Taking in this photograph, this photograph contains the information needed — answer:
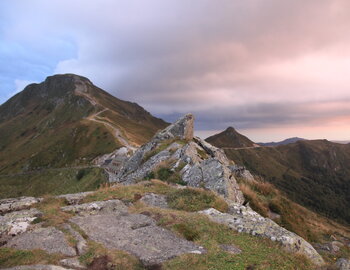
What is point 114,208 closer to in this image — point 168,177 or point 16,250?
point 16,250

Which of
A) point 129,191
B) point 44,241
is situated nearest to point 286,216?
point 129,191

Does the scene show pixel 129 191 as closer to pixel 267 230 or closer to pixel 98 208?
pixel 98 208

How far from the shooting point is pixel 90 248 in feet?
38.7

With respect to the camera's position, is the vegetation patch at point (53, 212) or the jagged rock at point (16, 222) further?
the vegetation patch at point (53, 212)

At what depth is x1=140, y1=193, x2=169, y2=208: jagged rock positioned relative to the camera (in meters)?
19.3

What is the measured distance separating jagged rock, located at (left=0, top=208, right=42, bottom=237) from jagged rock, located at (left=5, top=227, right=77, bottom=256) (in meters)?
0.56

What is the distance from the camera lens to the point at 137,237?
13234 mm

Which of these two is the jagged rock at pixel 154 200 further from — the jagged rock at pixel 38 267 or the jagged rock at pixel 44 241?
the jagged rock at pixel 38 267

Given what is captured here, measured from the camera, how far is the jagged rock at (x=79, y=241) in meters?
11.6

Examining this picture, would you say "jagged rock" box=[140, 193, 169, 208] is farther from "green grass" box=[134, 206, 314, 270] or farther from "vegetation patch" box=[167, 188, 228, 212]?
"green grass" box=[134, 206, 314, 270]

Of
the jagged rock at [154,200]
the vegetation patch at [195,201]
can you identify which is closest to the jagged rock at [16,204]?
the jagged rock at [154,200]

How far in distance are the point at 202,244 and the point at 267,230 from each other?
3990 millimetres

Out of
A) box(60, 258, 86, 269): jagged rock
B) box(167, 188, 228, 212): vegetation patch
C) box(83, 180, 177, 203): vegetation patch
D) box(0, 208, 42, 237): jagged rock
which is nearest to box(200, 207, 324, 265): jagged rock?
box(167, 188, 228, 212): vegetation patch

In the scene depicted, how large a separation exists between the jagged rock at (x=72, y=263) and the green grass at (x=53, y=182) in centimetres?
6047
